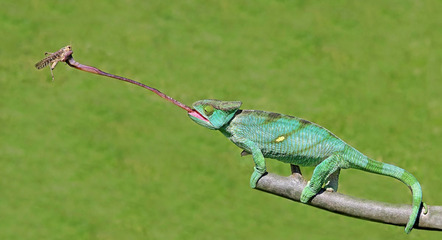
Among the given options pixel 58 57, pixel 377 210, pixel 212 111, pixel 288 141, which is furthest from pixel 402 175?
pixel 58 57

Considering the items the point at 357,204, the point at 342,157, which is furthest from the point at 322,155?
the point at 357,204

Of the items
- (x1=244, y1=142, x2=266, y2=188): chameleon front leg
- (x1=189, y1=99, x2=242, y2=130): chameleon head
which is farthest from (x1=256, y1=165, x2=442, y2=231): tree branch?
(x1=189, y1=99, x2=242, y2=130): chameleon head

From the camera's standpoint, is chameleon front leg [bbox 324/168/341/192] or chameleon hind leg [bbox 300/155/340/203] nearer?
chameleon hind leg [bbox 300/155/340/203]

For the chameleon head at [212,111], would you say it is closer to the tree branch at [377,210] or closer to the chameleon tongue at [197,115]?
the chameleon tongue at [197,115]

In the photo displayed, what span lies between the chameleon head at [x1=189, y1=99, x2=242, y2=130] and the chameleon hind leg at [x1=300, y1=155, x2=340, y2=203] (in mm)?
293

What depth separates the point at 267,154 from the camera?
6.97 feet

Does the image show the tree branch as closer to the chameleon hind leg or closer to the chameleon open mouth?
the chameleon hind leg

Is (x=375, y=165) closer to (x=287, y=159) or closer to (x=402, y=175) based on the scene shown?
(x=402, y=175)

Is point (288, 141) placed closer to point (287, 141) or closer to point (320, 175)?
point (287, 141)

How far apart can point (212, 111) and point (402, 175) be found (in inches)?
22.0

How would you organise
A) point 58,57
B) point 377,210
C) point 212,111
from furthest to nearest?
point 212,111 < point 377,210 < point 58,57

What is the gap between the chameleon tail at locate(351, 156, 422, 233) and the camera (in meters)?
1.94

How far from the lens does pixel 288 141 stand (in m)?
2.08

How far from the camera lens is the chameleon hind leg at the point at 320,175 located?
205 cm
